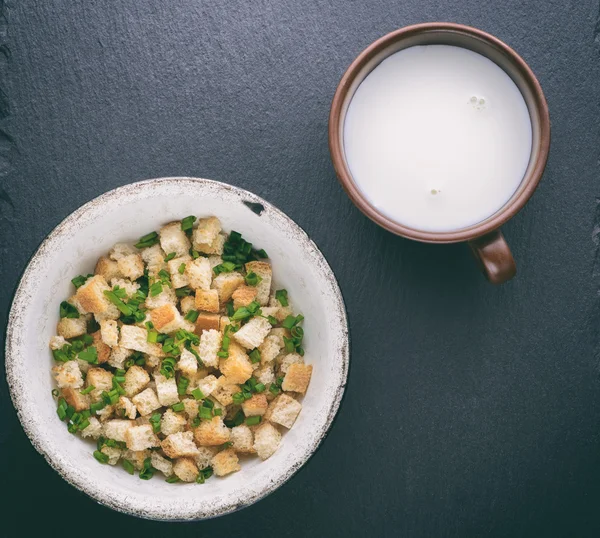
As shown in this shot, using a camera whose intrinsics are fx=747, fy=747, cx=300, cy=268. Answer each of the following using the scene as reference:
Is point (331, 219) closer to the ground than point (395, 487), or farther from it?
farther from it

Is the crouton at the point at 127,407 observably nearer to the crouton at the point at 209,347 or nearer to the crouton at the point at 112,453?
the crouton at the point at 112,453

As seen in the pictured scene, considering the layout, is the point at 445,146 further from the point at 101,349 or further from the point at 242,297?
the point at 101,349

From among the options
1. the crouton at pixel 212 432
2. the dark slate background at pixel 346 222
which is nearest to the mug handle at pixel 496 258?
the dark slate background at pixel 346 222

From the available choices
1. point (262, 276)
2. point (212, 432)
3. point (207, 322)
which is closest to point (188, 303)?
point (207, 322)

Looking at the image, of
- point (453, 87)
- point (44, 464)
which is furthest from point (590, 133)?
point (44, 464)

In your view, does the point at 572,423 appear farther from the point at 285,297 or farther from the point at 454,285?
the point at 285,297

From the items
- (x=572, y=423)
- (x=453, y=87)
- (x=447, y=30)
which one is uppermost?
(x=447, y=30)
